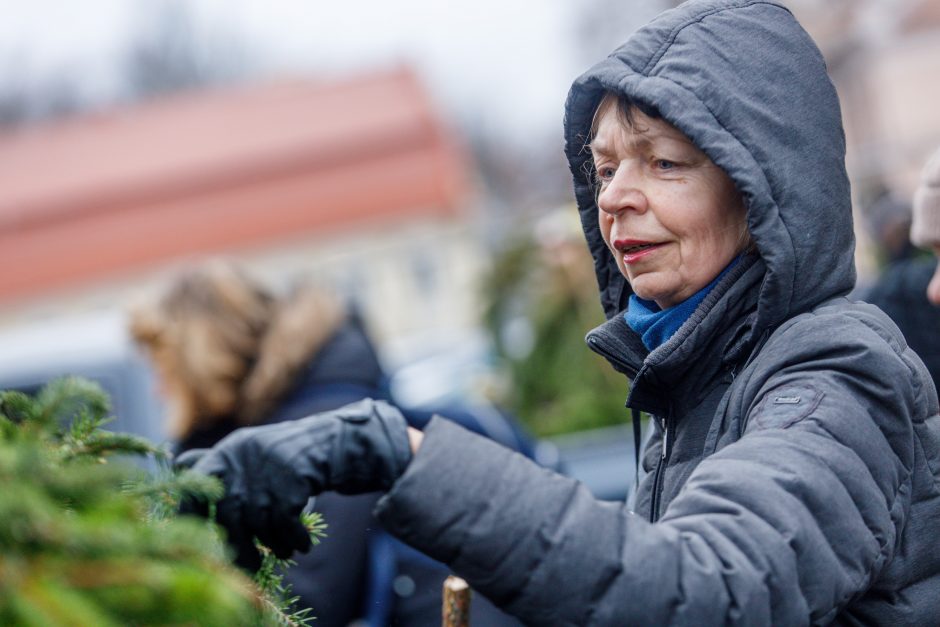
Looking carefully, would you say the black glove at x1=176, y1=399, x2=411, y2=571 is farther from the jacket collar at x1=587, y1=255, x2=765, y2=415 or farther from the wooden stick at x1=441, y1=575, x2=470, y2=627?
the jacket collar at x1=587, y1=255, x2=765, y2=415

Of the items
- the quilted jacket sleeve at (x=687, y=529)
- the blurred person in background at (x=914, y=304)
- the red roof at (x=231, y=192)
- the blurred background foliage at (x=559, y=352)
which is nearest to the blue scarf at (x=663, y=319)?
the quilted jacket sleeve at (x=687, y=529)

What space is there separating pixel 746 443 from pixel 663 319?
0.42m

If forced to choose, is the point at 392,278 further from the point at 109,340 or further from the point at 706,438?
the point at 706,438

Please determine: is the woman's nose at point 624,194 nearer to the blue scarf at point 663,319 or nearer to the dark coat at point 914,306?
the blue scarf at point 663,319

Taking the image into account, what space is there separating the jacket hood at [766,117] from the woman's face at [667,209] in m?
0.07

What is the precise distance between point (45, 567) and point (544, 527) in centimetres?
56

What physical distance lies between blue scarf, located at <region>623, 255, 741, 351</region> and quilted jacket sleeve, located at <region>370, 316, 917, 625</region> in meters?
0.36

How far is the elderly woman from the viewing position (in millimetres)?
1292

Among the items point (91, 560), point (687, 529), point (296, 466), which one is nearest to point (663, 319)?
point (687, 529)

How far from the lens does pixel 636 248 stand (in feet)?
6.05

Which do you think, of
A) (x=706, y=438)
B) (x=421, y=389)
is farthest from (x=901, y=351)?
(x=421, y=389)

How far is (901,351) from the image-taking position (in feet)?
5.42

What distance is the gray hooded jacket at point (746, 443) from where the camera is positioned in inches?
50.6

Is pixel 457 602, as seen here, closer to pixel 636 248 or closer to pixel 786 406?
pixel 786 406
